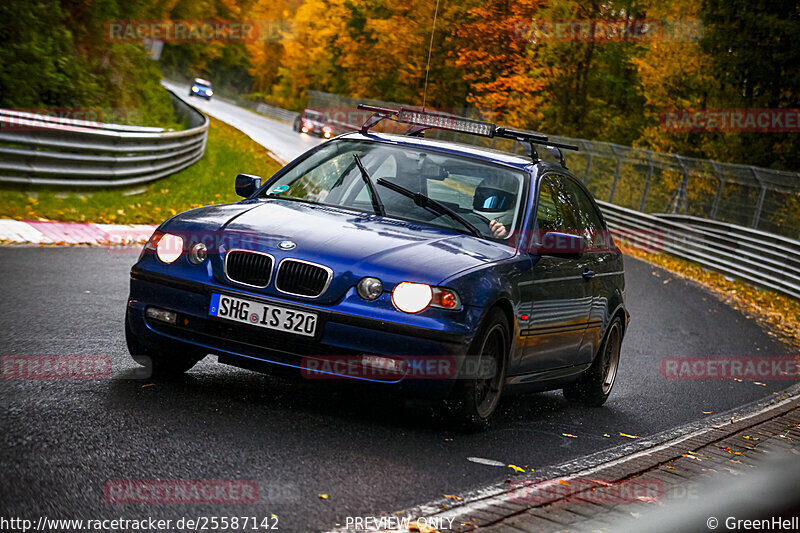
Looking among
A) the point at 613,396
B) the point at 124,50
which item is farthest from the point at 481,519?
the point at 124,50

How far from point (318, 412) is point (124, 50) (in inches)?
956

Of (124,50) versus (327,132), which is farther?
(327,132)

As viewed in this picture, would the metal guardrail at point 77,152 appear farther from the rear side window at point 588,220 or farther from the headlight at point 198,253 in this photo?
the headlight at point 198,253

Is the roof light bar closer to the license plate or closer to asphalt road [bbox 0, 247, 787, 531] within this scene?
asphalt road [bbox 0, 247, 787, 531]

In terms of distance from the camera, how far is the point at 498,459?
5.61 meters

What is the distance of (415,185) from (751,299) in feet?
48.9

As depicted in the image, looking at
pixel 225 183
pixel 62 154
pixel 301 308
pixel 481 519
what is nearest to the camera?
pixel 481 519

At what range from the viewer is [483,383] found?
6.04 m

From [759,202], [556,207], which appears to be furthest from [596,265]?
[759,202]

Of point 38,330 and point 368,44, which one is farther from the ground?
point 368,44

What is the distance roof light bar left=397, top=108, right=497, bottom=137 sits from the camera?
7039 millimetres

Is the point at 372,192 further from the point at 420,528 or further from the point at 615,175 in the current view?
the point at 615,175

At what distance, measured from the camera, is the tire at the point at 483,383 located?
18.7 feet

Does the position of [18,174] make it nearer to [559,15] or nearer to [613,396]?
[613,396]
